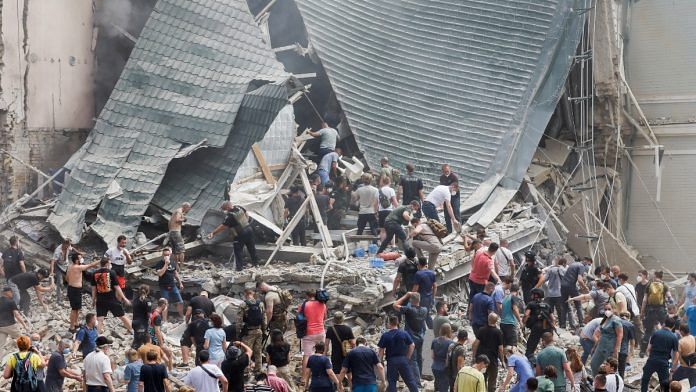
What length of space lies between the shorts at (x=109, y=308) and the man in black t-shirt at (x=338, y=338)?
3.56m

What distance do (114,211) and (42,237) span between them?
1244 mm

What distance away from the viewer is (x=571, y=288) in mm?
19359

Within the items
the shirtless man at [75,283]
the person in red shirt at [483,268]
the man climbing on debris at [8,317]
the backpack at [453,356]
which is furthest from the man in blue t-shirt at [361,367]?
the man climbing on debris at [8,317]

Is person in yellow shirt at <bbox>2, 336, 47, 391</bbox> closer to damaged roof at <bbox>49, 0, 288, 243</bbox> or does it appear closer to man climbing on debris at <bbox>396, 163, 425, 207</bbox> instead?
damaged roof at <bbox>49, 0, 288, 243</bbox>

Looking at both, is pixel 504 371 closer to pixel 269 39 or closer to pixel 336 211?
pixel 336 211

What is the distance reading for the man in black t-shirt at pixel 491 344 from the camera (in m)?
15.7

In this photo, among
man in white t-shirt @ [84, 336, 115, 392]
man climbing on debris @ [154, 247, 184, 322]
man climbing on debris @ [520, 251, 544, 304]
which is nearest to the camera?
man in white t-shirt @ [84, 336, 115, 392]

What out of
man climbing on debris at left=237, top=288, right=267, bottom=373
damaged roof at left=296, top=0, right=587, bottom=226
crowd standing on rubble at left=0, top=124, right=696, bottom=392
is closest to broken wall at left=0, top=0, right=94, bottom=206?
crowd standing on rubble at left=0, top=124, right=696, bottom=392

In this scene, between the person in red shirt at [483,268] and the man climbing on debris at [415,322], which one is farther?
the person in red shirt at [483,268]

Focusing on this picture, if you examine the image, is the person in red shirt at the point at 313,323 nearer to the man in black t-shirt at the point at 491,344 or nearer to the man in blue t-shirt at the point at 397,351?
the man in blue t-shirt at the point at 397,351

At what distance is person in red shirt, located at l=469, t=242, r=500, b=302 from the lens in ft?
58.5

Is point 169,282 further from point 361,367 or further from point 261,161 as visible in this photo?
point 361,367

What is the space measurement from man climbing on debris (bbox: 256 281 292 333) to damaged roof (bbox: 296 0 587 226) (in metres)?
6.53

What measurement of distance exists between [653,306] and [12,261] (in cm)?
997
